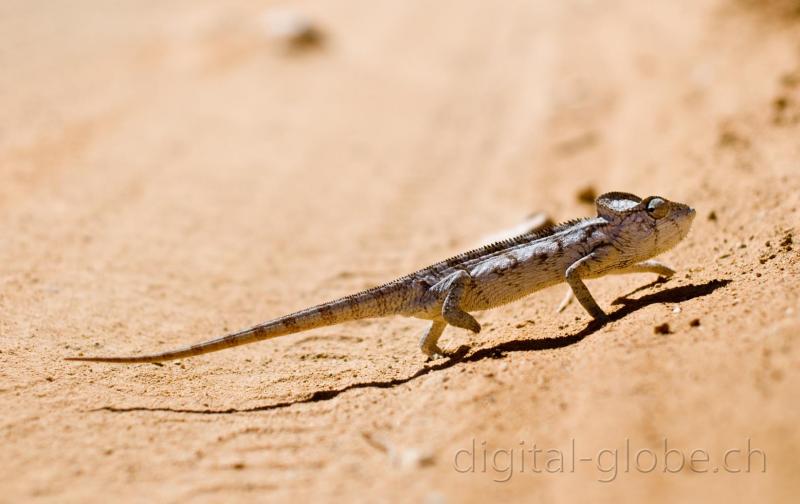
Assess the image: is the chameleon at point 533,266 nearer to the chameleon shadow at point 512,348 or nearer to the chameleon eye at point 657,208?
the chameleon eye at point 657,208

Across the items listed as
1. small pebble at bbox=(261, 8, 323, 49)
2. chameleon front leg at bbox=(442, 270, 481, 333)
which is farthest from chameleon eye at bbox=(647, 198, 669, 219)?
small pebble at bbox=(261, 8, 323, 49)

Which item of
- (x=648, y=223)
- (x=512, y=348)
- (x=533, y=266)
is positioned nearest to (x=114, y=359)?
(x=512, y=348)

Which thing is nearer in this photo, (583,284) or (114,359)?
(114,359)

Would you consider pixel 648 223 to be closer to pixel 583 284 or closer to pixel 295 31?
pixel 583 284

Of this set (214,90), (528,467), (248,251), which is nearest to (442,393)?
(528,467)

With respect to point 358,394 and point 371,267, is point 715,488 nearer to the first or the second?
point 358,394

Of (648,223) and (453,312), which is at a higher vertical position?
(648,223)

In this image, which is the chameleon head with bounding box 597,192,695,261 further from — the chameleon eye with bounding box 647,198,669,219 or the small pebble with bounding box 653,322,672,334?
the small pebble with bounding box 653,322,672,334
